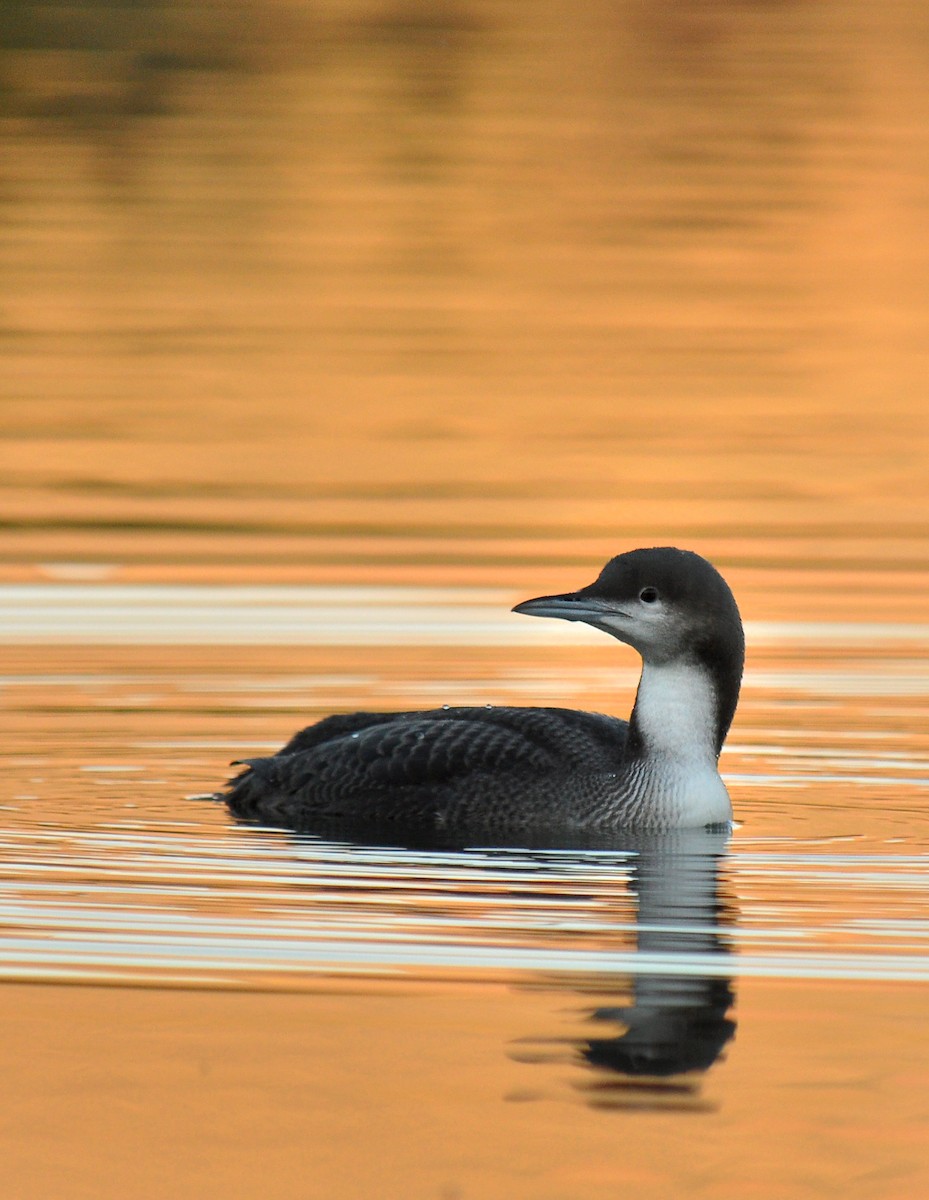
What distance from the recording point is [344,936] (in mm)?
6191

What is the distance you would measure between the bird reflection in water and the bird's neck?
71 centimetres

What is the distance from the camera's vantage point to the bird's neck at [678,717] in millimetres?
7656

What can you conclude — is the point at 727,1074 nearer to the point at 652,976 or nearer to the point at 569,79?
the point at 652,976

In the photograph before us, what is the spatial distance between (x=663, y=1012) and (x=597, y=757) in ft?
7.16

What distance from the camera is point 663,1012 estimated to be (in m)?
5.60

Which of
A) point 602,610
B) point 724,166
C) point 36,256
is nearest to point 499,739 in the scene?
point 602,610

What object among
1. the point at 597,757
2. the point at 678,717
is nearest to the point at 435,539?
the point at 597,757

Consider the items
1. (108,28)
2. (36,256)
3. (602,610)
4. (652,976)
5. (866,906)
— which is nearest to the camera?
(652,976)

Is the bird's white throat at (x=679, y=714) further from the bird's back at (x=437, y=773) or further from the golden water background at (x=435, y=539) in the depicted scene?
the golden water background at (x=435, y=539)

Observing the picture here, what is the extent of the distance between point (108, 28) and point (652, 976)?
28634mm

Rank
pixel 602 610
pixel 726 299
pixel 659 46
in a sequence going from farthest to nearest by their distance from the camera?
1. pixel 659 46
2. pixel 726 299
3. pixel 602 610

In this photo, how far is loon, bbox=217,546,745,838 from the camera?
7.61 meters

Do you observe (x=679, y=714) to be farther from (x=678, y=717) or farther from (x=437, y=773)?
(x=437, y=773)

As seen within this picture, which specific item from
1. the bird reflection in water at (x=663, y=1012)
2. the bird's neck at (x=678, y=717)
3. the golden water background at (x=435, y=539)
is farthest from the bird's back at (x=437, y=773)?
the bird reflection in water at (x=663, y=1012)
